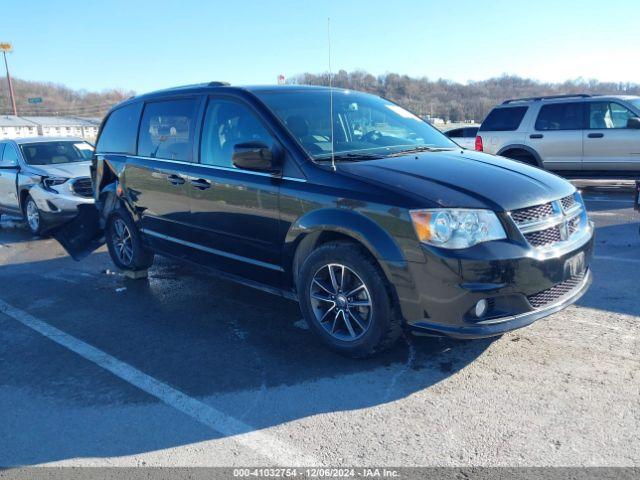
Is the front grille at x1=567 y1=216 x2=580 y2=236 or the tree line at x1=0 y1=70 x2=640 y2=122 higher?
the tree line at x1=0 y1=70 x2=640 y2=122

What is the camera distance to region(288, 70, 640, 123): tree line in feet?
21.9

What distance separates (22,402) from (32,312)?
195 centimetres

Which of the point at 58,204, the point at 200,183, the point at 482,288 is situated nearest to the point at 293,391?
the point at 482,288

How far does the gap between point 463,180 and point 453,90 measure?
23.6 m

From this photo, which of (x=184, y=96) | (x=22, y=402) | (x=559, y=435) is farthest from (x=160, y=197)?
(x=559, y=435)

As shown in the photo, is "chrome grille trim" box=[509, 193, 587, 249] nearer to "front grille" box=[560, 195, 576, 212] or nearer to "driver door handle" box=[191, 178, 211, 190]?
"front grille" box=[560, 195, 576, 212]

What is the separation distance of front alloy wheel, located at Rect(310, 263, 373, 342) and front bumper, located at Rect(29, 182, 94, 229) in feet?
19.6

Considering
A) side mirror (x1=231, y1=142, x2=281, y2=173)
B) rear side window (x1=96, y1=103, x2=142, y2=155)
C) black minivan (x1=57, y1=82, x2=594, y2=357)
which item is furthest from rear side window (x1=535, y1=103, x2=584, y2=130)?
side mirror (x1=231, y1=142, x2=281, y2=173)

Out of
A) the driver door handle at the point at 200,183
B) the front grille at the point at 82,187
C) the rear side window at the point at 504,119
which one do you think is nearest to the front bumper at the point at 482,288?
the driver door handle at the point at 200,183

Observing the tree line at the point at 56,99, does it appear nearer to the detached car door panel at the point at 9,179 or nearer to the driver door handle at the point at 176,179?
the detached car door panel at the point at 9,179

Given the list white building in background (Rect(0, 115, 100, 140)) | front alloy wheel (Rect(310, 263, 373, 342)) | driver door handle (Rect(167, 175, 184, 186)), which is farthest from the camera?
white building in background (Rect(0, 115, 100, 140))

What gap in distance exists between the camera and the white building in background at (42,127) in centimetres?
5148

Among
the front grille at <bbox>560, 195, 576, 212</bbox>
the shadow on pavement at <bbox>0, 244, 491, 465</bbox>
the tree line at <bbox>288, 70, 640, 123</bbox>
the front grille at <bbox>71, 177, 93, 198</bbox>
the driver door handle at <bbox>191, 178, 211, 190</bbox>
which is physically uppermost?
the tree line at <bbox>288, 70, 640, 123</bbox>

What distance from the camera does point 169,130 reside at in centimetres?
536
